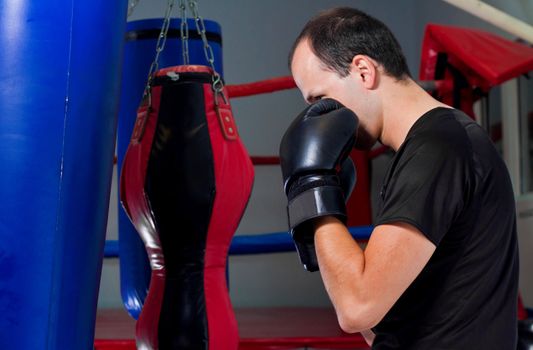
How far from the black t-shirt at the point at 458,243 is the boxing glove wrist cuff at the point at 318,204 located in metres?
0.06

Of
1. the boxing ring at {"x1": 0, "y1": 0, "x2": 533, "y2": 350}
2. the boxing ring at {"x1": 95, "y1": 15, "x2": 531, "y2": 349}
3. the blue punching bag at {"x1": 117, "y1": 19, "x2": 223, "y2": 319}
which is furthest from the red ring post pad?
the boxing ring at {"x1": 95, "y1": 15, "x2": 531, "y2": 349}

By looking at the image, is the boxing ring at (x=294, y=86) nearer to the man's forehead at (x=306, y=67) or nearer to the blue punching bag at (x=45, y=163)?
the blue punching bag at (x=45, y=163)

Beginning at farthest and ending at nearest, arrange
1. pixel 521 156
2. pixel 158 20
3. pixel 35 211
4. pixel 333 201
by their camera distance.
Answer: pixel 521 156 → pixel 158 20 → pixel 35 211 → pixel 333 201

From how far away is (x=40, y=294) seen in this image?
4.53 ft

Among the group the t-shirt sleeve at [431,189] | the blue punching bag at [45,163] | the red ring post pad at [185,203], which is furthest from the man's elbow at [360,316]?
the red ring post pad at [185,203]

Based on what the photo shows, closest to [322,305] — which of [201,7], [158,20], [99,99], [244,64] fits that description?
[244,64]

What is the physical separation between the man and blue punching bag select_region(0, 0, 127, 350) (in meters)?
0.49

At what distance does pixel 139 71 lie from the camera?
7.38 ft

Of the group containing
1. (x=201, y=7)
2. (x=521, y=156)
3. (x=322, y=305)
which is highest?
(x=201, y=7)

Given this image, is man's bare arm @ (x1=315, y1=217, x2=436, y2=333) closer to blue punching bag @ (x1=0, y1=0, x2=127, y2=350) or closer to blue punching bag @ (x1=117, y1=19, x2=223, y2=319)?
blue punching bag @ (x1=0, y1=0, x2=127, y2=350)

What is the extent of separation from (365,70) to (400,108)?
73mm

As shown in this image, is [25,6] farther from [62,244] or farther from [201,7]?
[201,7]

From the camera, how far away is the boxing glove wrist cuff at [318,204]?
3.32ft

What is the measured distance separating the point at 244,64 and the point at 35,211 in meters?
4.73
